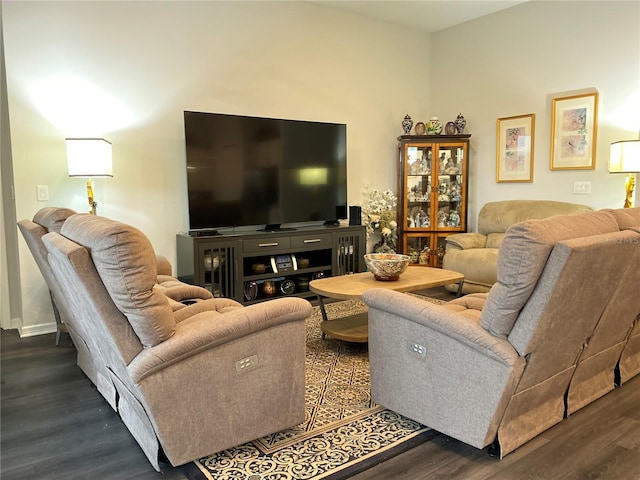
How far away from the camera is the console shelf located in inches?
160

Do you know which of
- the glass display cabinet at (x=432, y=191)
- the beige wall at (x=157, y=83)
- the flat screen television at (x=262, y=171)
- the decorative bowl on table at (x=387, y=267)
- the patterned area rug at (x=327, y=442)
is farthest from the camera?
the glass display cabinet at (x=432, y=191)

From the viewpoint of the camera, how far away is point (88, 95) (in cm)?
385

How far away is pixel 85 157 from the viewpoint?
3.47 metres

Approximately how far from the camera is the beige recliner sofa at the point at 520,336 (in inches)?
69.1

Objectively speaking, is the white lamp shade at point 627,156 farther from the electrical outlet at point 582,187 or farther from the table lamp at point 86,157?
the table lamp at point 86,157

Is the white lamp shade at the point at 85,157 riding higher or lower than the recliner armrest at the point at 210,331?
higher

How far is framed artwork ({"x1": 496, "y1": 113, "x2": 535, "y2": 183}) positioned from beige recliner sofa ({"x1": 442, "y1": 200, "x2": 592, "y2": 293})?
1.27 feet

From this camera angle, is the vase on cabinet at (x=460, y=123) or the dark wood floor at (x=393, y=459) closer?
the dark wood floor at (x=393, y=459)

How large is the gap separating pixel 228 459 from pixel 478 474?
1004 mm

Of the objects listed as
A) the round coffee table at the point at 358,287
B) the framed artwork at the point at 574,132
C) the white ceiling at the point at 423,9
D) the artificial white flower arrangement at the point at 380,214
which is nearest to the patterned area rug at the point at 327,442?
the round coffee table at the point at 358,287

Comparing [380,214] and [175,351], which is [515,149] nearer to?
[380,214]

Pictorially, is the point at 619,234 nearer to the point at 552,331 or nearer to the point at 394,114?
the point at 552,331

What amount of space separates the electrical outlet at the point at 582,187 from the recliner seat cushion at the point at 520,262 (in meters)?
3.17

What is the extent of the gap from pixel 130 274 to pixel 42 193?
258 cm
